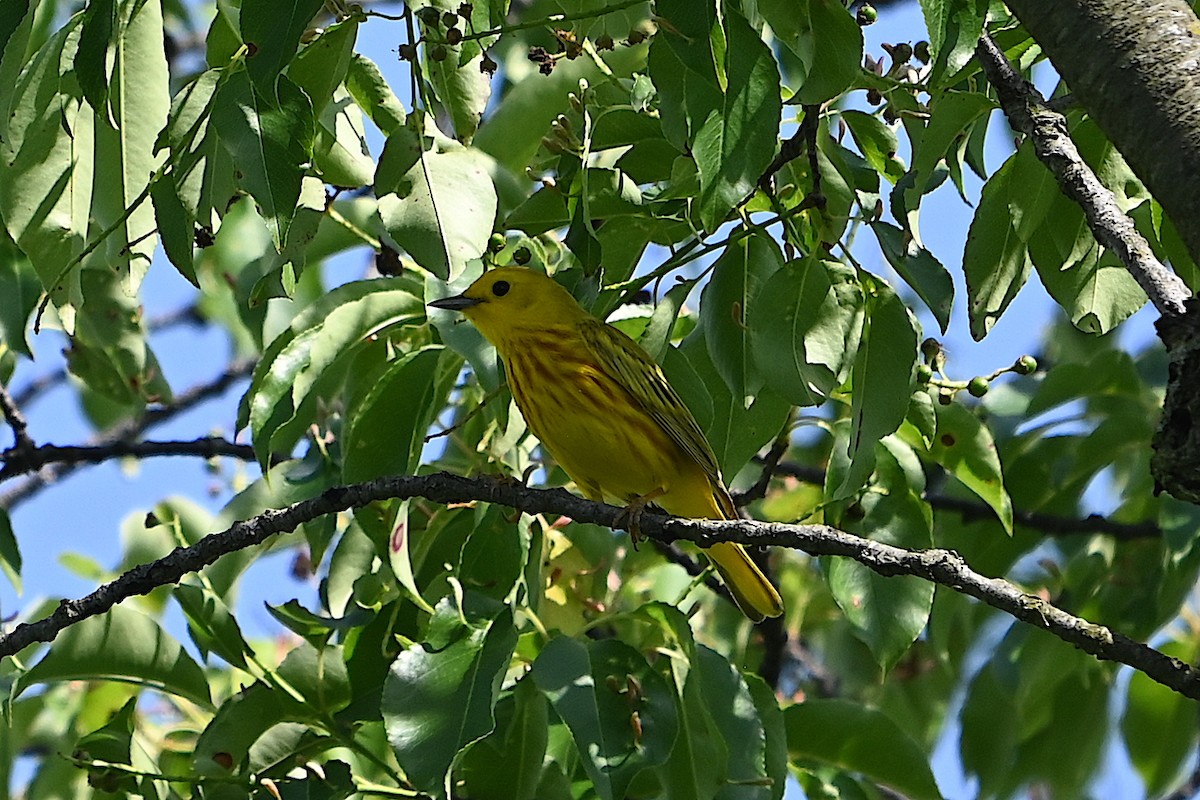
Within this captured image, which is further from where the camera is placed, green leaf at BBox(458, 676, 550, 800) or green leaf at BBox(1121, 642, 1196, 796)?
green leaf at BBox(1121, 642, 1196, 796)

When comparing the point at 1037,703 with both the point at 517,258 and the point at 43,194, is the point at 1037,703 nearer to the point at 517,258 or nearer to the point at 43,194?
the point at 517,258

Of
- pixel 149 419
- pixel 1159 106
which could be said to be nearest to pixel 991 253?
pixel 1159 106

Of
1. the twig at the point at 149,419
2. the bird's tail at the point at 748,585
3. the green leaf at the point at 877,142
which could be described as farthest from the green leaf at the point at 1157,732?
the twig at the point at 149,419

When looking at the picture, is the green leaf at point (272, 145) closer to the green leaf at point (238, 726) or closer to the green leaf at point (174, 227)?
the green leaf at point (174, 227)

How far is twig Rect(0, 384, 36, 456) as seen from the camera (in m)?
4.70

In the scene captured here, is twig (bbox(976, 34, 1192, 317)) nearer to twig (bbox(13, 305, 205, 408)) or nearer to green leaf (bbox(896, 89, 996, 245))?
green leaf (bbox(896, 89, 996, 245))

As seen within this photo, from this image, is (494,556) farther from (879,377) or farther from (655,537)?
(879,377)

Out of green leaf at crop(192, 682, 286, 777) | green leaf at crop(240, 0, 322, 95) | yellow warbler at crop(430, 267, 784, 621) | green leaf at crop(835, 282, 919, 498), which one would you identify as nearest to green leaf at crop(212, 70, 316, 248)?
green leaf at crop(240, 0, 322, 95)

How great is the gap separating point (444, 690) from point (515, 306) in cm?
233

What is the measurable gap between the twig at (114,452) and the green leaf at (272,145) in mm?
2532

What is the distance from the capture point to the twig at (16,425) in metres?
4.70

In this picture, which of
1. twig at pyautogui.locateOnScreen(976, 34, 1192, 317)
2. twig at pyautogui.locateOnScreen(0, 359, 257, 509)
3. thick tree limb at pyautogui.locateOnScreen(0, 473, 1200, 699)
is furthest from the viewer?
twig at pyautogui.locateOnScreen(0, 359, 257, 509)

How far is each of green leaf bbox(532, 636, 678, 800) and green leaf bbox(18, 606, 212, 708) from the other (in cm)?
102

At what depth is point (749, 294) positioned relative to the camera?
127 inches
